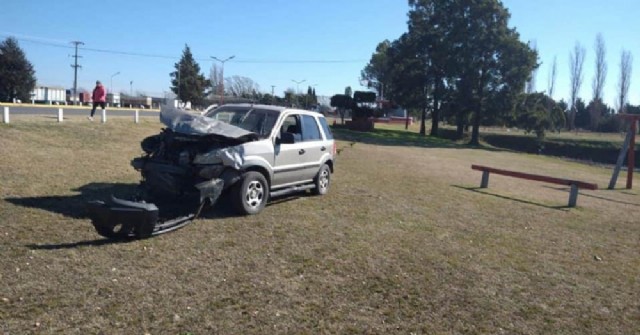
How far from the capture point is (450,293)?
5.15 m

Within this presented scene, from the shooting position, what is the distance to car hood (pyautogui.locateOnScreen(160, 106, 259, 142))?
7.25 m

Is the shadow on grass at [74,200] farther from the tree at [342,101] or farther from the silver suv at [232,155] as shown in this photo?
the tree at [342,101]

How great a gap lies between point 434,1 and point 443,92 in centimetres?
943

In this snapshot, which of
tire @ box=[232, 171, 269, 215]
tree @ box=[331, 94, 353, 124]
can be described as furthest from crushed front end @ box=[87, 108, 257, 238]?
tree @ box=[331, 94, 353, 124]

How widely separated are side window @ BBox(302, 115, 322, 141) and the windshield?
2.85ft

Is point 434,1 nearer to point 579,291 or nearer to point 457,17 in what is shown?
point 457,17

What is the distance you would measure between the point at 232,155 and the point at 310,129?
269cm

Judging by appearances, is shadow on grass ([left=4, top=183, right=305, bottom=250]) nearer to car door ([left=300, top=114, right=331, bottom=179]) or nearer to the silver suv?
the silver suv

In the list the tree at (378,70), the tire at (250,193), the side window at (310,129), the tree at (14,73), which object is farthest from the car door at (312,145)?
the tree at (378,70)

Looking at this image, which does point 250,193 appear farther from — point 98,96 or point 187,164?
point 98,96

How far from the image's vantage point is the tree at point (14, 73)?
157 feet

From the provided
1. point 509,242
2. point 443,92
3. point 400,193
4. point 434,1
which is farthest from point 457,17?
point 509,242

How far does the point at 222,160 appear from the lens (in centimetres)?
714

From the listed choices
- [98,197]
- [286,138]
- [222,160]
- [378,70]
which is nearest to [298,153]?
[286,138]
